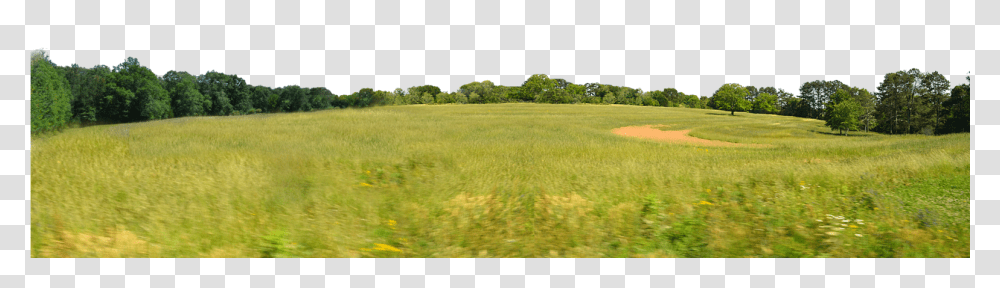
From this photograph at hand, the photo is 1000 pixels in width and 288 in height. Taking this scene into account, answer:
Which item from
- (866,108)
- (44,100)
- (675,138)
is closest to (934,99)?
(675,138)

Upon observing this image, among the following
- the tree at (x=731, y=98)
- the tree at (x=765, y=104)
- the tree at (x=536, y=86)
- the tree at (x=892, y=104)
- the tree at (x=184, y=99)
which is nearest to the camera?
the tree at (x=892, y=104)

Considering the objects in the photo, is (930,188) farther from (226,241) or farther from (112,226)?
(112,226)

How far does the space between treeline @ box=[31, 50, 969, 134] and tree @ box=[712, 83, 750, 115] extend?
21 cm

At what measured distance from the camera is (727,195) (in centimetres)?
734

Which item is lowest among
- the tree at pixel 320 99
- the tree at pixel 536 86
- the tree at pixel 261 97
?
the tree at pixel 320 99

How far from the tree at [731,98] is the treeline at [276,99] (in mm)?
211

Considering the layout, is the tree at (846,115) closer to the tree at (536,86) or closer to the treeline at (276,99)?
the treeline at (276,99)

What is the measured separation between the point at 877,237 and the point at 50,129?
58.7 feet

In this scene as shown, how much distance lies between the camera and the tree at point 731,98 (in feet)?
271

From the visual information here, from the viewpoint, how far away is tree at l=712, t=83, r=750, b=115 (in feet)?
271

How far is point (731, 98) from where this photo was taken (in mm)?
83625

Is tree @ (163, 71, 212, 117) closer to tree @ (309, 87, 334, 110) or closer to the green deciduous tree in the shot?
tree @ (309, 87, 334, 110)

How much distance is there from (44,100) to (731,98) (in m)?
95.0

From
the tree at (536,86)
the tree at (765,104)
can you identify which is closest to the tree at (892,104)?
the tree at (765,104)
